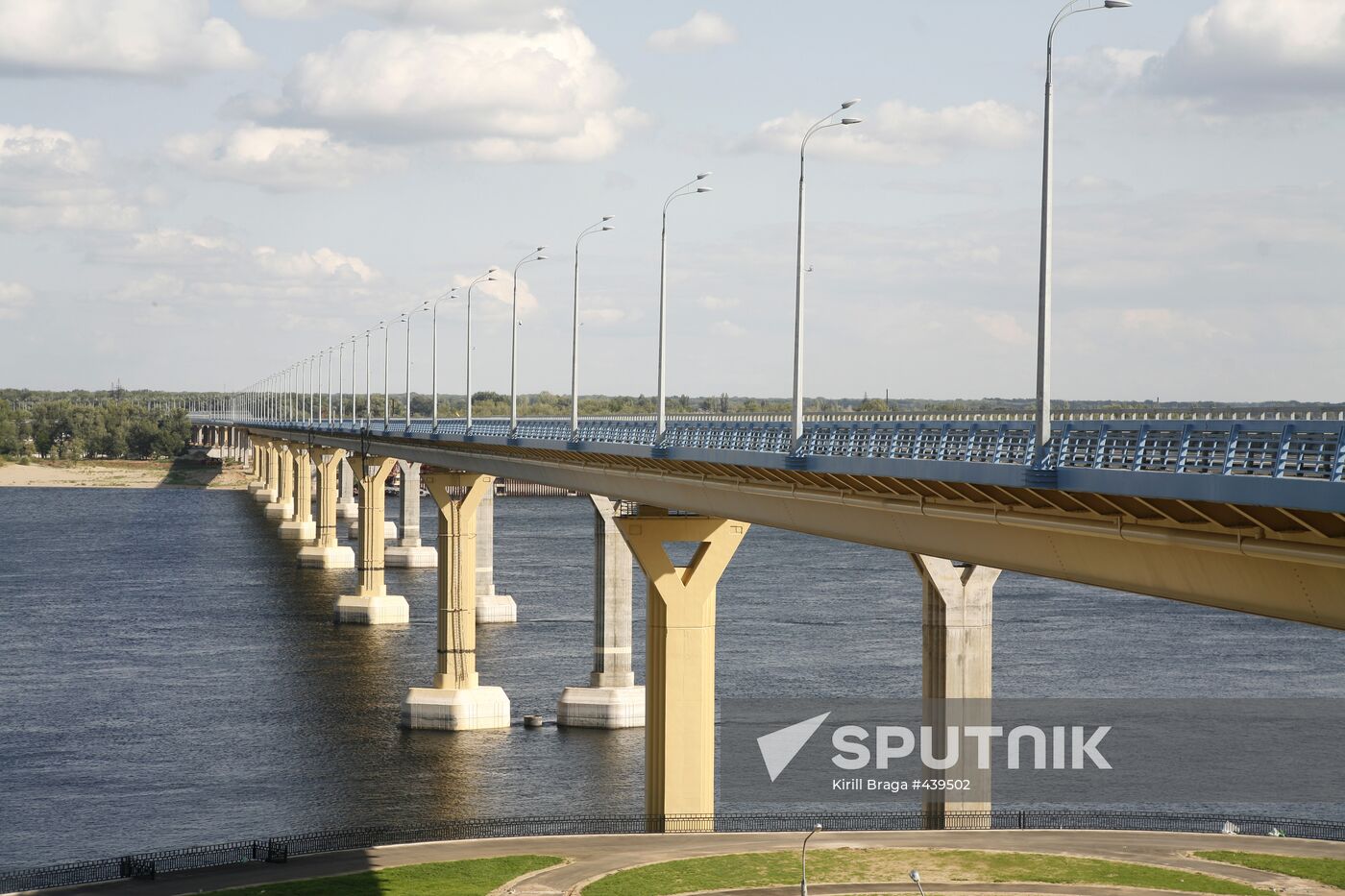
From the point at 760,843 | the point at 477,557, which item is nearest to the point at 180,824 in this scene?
the point at 760,843

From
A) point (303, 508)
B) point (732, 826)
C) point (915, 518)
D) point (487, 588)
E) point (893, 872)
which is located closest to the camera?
point (915, 518)

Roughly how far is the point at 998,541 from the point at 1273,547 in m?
7.46

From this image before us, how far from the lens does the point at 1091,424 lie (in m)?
24.7

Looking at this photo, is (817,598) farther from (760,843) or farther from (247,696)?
(760,843)

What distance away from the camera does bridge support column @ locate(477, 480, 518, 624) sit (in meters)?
92.6

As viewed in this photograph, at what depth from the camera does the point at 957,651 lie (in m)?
39.8

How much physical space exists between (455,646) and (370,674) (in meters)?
11.6

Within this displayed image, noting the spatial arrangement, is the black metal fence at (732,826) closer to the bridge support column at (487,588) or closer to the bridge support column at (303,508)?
the bridge support column at (487,588)

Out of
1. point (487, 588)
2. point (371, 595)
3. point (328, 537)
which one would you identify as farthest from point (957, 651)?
point (328, 537)

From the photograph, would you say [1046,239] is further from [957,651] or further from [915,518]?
[957,651]

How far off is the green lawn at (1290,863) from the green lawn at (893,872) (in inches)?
73.2

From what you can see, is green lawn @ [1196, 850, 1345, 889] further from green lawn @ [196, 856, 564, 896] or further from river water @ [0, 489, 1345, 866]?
river water @ [0, 489, 1345, 866]

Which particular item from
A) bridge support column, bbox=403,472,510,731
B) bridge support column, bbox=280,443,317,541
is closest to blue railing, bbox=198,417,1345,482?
bridge support column, bbox=403,472,510,731

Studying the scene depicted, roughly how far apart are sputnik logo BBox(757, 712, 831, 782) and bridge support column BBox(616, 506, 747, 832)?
11.1 m
